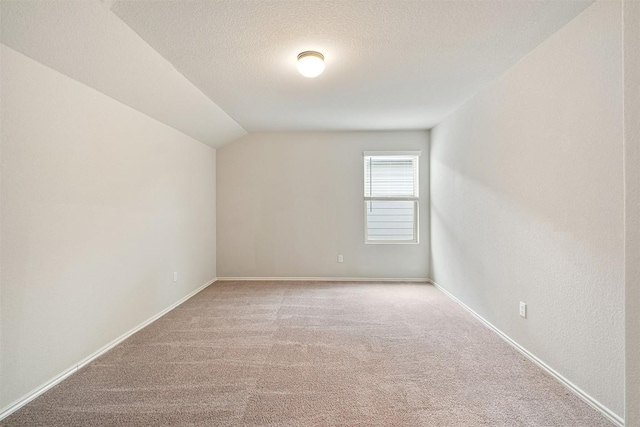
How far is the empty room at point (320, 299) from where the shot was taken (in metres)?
1.61

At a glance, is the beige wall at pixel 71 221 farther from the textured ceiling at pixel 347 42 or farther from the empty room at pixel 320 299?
the textured ceiling at pixel 347 42

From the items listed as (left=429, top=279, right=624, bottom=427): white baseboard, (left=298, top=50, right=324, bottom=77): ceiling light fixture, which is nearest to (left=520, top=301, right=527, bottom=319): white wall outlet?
(left=429, top=279, right=624, bottom=427): white baseboard

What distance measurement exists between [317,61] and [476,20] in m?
1.11

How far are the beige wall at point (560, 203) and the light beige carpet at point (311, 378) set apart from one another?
0.95ft

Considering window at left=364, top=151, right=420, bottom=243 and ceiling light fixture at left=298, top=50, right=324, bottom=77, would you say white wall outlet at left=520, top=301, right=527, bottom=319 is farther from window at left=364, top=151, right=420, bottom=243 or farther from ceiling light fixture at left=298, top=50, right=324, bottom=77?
ceiling light fixture at left=298, top=50, right=324, bottom=77

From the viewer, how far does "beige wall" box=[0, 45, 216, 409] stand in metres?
1.69

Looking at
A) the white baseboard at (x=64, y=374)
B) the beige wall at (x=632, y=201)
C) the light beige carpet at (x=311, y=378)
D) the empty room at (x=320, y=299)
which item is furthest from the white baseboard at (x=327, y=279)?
the beige wall at (x=632, y=201)

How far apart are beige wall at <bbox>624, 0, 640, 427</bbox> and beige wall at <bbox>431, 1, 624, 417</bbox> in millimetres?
864

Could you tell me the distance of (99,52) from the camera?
196 centimetres

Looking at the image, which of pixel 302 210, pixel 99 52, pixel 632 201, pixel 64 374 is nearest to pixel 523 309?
pixel 632 201

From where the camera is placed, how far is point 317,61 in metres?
2.19

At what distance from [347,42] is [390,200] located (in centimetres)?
299

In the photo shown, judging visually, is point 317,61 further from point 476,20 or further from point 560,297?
point 560,297

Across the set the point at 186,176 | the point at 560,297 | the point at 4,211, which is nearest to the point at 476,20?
the point at 560,297
